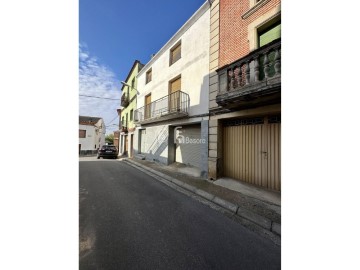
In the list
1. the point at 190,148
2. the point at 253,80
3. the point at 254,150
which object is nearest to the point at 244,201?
the point at 254,150

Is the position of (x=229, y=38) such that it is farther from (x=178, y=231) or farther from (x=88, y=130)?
(x=88, y=130)

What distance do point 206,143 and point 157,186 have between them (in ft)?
7.71

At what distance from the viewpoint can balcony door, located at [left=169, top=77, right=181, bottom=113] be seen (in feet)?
26.4

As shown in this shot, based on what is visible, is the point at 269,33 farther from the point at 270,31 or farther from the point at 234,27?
the point at 234,27

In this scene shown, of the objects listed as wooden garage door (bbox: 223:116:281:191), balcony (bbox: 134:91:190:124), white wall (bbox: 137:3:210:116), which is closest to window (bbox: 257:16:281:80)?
wooden garage door (bbox: 223:116:281:191)

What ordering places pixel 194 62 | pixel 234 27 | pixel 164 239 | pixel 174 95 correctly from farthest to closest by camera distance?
pixel 174 95 < pixel 194 62 < pixel 234 27 < pixel 164 239

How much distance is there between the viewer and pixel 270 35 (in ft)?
15.2

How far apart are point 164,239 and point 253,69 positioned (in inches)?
166

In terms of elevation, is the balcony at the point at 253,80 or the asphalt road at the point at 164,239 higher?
the balcony at the point at 253,80

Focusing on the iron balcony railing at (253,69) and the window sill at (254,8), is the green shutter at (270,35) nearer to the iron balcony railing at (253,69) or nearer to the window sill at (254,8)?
the window sill at (254,8)

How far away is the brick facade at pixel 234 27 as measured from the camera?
197 inches

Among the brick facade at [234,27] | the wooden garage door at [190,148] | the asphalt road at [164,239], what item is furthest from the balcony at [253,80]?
the asphalt road at [164,239]

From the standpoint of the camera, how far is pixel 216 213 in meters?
3.42
